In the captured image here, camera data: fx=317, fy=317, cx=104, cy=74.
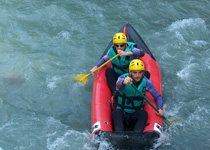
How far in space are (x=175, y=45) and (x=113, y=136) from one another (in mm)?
4157

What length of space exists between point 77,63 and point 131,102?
2.77 metres

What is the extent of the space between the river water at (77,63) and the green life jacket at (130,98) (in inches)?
25.8

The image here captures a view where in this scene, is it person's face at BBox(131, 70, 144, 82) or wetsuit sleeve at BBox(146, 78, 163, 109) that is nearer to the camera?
person's face at BBox(131, 70, 144, 82)

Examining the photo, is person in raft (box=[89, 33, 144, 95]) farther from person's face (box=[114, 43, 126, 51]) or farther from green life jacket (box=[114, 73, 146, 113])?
green life jacket (box=[114, 73, 146, 113])

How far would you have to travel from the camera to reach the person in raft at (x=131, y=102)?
15.3 ft

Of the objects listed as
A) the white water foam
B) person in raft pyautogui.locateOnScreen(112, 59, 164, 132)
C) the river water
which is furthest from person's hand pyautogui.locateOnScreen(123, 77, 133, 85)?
the white water foam

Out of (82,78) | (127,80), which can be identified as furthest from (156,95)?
(82,78)

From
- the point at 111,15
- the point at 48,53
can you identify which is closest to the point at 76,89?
the point at 48,53

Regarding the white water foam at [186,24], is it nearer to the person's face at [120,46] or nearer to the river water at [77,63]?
the river water at [77,63]

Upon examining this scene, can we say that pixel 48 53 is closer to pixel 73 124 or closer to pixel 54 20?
pixel 54 20

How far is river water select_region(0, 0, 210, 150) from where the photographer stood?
5.36m

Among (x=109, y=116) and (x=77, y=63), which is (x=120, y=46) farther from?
(x=77, y=63)

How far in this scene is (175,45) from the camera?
792 cm

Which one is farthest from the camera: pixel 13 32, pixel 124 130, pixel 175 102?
pixel 13 32
